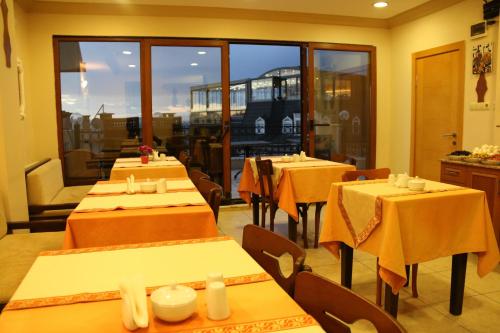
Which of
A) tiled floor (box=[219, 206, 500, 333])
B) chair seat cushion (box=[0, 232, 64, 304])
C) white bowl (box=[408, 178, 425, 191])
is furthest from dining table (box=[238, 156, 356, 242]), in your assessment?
chair seat cushion (box=[0, 232, 64, 304])

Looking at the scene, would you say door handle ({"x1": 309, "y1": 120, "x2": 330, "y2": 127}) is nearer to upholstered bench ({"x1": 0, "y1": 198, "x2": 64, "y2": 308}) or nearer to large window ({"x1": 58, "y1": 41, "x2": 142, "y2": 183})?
large window ({"x1": 58, "y1": 41, "x2": 142, "y2": 183})

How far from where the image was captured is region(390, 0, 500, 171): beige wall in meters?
5.05

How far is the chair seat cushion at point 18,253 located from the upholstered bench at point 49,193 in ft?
1.43

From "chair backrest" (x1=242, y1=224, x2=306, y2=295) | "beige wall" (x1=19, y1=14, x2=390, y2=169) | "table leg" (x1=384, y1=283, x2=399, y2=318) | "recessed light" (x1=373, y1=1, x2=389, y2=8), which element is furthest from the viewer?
"recessed light" (x1=373, y1=1, x2=389, y2=8)

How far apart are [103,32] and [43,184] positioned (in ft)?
7.84

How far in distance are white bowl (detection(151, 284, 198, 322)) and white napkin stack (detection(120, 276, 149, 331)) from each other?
0.04m

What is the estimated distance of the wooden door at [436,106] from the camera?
5441 mm

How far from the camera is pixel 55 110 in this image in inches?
225

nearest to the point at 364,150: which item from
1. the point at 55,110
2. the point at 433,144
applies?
the point at 433,144

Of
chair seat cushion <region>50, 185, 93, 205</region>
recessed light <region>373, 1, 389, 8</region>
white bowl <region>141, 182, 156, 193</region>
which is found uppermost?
recessed light <region>373, 1, 389, 8</region>

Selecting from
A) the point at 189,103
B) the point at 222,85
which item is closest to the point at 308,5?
the point at 222,85

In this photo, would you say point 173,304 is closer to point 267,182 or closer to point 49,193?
point 267,182

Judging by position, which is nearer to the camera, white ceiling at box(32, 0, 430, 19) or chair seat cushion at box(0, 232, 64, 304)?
chair seat cushion at box(0, 232, 64, 304)

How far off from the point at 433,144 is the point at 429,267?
2.65 m
